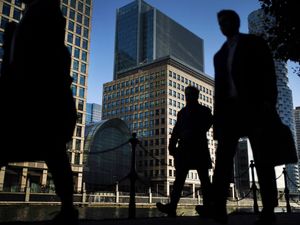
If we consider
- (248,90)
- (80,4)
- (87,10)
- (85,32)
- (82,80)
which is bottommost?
(248,90)

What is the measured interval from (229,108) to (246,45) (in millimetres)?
726

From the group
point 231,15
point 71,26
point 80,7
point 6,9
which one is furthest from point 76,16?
point 231,15

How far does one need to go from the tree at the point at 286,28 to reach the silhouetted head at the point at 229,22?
251 inches

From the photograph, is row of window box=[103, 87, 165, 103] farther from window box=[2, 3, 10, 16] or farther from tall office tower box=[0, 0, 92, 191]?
window box=[2, 3, 10, 16]

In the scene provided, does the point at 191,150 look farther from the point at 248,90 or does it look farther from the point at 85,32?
the point at 85,32

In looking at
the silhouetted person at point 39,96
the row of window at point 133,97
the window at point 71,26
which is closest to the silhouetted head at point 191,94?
the silhouetted person at point 39,96

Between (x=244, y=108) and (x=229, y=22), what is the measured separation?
1.02 m

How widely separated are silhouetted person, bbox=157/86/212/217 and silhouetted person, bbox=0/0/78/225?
262 centimetres

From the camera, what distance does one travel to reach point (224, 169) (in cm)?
353

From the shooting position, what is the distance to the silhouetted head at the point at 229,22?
144 inches

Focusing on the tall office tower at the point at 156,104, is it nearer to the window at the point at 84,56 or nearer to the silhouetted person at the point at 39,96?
the window at the point at 84,56

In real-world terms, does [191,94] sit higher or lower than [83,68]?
lower

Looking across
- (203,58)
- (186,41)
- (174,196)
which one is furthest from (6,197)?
(203,58)

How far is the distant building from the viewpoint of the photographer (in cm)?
6625
